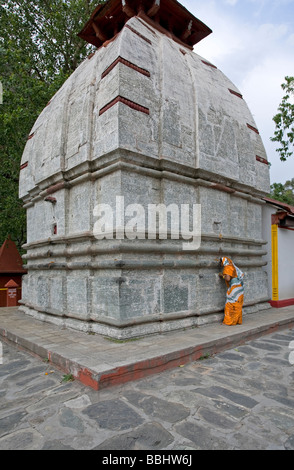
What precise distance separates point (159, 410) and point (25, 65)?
392 inches

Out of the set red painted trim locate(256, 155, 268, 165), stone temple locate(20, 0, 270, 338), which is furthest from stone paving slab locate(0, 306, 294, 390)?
red painted trim locate(256, 155, 268, 165)

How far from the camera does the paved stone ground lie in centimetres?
219

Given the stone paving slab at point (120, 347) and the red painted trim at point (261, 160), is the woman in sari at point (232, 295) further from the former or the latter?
the red painted trim at point (261, 160)

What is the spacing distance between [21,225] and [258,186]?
6.37m

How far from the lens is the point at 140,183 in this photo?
192 inches

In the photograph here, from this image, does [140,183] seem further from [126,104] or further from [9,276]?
[9,276]

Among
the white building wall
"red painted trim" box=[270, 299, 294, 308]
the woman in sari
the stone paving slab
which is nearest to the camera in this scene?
the stone paving slab

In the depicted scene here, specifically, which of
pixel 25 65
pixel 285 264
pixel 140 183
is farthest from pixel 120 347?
pixel 25 65

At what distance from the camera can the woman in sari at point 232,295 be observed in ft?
17.9

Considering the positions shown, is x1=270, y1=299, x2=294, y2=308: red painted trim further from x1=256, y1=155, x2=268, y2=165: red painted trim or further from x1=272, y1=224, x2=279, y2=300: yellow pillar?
x1=256, y1=155, x2=268, y2=165: red painted trim

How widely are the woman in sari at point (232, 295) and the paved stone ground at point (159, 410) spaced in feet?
5.18

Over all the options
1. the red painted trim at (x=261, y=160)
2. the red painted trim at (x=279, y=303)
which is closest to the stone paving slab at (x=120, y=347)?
the red painted trim at (x=279, y=303)

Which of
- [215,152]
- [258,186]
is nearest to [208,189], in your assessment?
[215,152]

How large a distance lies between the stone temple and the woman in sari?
0.75 feet
